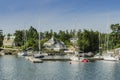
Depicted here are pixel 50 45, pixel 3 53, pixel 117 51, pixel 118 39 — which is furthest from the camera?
pixel 50 45

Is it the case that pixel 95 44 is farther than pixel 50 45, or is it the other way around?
pixel 50 45

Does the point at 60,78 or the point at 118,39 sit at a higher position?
the point at 118,39

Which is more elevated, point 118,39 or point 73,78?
point 118,39

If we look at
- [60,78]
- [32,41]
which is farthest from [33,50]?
[60,78]

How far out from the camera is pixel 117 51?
142 metres

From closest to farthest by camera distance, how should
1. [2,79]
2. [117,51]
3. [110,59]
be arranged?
[2,79], [110,59], [117,51]

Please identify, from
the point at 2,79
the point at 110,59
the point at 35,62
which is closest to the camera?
the point at 2,79

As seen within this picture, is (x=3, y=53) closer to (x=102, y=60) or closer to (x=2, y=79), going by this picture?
(x=102, y=60)

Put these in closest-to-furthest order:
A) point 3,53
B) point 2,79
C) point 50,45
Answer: point 2,79, point 3,53, point 50,45

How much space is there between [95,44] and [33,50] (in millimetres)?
32436

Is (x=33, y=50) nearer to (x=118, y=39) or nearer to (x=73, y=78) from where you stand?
(x=118, y=39)

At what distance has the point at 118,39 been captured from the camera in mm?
167500

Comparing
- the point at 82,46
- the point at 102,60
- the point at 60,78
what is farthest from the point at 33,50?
the point at 60,78

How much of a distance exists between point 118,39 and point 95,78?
104 meters
